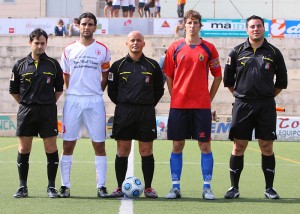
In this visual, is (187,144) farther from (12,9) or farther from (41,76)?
(12,9)

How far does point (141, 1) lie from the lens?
33.9 m

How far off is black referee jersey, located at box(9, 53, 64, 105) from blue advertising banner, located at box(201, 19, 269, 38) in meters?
22.3

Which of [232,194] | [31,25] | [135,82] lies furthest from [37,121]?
[31,25]

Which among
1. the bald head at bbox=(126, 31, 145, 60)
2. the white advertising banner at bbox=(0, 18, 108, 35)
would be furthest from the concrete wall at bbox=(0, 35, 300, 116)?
the bald head at bbox=(126, 31, 145, 60)

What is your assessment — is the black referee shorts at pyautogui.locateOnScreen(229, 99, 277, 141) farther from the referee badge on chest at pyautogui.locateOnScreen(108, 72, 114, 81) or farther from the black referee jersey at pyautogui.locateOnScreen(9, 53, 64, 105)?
the black referee jersey at pyautogui.locateOnScreen(9, 53, 64, 105)

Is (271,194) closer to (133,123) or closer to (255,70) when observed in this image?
(255,70)

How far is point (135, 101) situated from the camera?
373 inches

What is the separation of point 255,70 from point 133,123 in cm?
154

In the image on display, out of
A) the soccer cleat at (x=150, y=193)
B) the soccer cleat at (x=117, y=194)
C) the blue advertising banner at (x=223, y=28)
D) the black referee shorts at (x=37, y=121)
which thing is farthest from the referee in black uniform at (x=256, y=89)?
the blue advertising banner at (x=223, y=28)

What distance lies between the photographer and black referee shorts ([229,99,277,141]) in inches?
374

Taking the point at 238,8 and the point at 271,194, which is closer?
the point at 271,194

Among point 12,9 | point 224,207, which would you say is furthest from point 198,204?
point 12,9

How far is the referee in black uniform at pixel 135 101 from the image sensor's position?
9.50 metres

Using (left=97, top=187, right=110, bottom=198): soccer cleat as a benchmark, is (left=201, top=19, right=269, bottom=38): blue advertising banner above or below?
above
